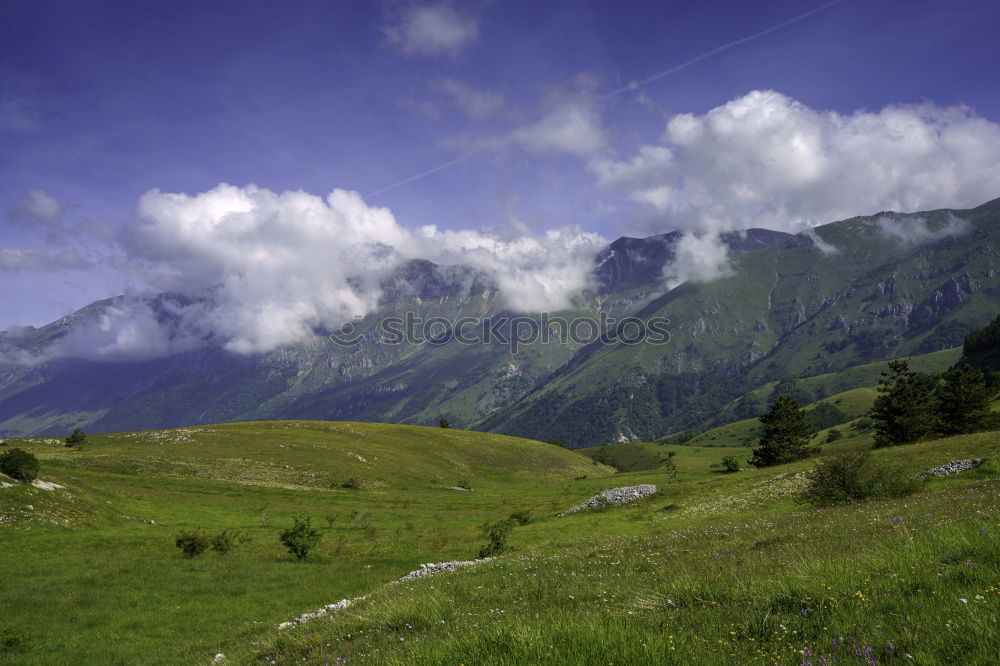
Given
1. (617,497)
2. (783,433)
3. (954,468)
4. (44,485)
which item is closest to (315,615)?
(954,468)

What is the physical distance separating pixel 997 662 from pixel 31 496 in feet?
170

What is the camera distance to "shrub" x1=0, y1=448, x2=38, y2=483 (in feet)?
130

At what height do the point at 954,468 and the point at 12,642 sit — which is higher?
the point at 12,642

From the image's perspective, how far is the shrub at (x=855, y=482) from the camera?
24.4m

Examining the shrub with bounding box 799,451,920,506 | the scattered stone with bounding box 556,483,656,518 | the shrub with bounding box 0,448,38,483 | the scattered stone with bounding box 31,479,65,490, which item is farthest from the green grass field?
the scattered stone with bounding box 556,483,656,518

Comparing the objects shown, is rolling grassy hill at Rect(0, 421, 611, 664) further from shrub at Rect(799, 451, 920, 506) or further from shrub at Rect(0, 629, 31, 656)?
shrub at Rect(799, 451, 920, 506)

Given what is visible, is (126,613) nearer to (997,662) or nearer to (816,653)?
(816,653)

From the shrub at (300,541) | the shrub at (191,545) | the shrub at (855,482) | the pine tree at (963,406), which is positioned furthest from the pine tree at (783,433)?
the shrub at (191,545)

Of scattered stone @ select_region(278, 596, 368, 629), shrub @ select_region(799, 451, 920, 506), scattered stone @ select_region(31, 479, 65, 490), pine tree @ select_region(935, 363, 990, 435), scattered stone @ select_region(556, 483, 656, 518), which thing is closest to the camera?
scattered stone @ select_region(278, 596, 368, 629)

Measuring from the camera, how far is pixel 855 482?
2558 cm

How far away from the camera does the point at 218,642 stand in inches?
646

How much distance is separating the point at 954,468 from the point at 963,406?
112 ft

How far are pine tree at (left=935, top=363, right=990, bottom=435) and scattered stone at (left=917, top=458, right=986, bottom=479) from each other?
1229 inches

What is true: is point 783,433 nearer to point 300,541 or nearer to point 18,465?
point 300,541
